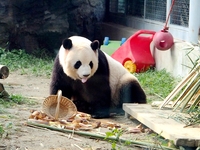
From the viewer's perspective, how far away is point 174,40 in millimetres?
8070

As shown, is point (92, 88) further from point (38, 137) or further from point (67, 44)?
point (38, 137)

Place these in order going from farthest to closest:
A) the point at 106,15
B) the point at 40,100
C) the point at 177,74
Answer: the point at 106,15, the point at 177,74, the point at 40,100

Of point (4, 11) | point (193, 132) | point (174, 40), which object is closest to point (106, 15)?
point (4, 11)

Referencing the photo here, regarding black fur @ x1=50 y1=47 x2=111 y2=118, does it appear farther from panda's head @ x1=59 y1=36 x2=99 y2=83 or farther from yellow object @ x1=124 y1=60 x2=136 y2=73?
yellow object @ x1=124 y1=60 x2=136 y2=73

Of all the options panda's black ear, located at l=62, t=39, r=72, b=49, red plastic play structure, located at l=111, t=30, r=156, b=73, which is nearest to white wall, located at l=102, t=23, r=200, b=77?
red plastic play structure, located at l=111, t=30, r=156, b=73

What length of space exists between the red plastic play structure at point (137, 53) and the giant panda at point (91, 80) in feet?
7.99

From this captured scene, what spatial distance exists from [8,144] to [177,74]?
420 cm

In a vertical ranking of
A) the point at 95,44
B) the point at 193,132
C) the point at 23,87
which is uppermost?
the point at 95,44

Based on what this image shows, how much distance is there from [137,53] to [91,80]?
3104mm

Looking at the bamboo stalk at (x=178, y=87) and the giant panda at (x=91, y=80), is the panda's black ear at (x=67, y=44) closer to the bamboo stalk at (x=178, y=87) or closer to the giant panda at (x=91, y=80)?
the giant panda at (x=91, y=80)

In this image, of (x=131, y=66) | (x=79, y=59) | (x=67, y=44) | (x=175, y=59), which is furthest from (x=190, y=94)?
(x=131, y=66)

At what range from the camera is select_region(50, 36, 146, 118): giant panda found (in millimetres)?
5395

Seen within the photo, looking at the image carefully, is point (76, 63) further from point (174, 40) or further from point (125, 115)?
point (174, 40)

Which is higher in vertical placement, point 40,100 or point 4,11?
point 4,11
